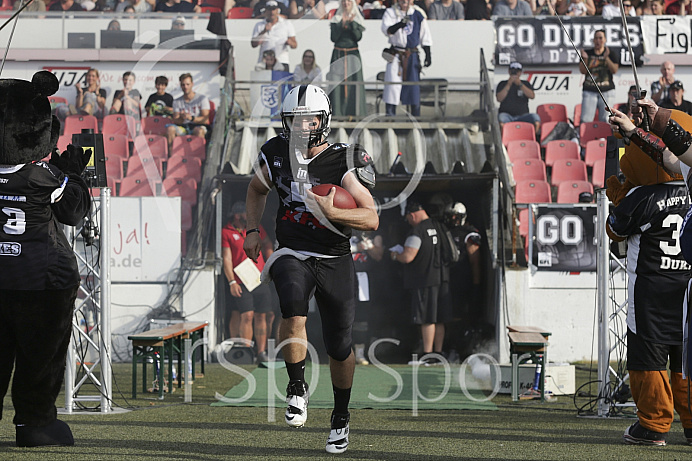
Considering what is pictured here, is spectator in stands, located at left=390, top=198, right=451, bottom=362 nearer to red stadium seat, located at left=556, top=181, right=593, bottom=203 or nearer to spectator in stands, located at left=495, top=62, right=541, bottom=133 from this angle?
red stadium seat, located at left=556, top=181, right=593, bottom=203

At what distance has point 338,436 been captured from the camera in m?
5.29

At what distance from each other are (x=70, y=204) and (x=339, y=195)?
1547 mm

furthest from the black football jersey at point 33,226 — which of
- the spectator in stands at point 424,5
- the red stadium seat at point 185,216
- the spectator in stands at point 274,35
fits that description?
the spectator in stands at point 424,5

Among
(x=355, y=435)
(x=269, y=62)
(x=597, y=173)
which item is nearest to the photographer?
(x=355, y=435)

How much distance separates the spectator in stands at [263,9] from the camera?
1744 centimetres

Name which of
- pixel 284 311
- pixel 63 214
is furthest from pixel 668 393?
pixel 63 214

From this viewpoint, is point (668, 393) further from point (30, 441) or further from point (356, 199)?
point (30, 441)

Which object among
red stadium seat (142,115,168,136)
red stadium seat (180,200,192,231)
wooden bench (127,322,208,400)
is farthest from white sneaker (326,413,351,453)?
red stadium seat (142,115,168,136)

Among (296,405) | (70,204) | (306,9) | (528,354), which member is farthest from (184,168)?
(296,405)

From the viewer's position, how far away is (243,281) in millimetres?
12555

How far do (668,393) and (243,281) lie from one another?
24.5 feet

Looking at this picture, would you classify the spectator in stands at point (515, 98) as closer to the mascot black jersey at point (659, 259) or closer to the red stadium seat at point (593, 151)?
the red stadium seat at point (593, 151)

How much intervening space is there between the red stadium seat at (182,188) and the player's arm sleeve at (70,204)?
338 inches

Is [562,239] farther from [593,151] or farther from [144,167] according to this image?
[144,167]
